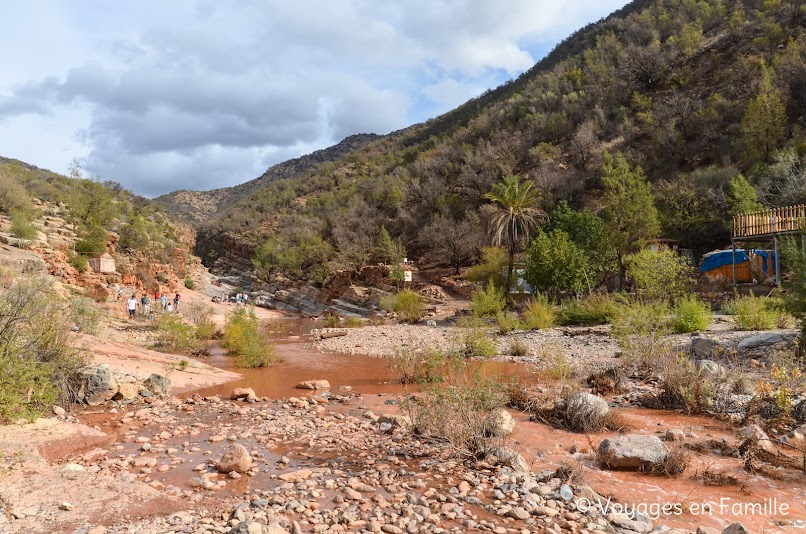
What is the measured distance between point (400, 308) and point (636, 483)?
1117 inches

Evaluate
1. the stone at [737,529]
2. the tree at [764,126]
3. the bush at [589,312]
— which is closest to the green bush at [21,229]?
the bush at [589,312]

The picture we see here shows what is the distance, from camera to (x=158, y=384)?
10867mm

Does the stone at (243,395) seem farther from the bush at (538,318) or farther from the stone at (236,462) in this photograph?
the bush at (538,318)

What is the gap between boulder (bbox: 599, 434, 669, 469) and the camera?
6.39 meters

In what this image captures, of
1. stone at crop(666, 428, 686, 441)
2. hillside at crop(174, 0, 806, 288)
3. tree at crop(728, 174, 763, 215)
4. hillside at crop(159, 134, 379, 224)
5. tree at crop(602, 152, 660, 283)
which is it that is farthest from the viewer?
hillside at crop(159, 134, 379, 224)

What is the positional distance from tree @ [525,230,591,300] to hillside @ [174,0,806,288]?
8.33 m

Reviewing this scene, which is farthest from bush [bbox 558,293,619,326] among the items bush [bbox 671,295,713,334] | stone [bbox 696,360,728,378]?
stone [bbox 696,360,728,378]

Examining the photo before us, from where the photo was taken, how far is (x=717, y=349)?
13.0 meters

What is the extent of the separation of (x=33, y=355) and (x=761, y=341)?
53.5 ft

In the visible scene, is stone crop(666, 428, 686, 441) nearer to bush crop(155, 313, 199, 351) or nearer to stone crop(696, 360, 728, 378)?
stone crop(696, 360, 728, 378)

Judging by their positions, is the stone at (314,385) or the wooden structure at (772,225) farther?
the wooden structure at (772,225)

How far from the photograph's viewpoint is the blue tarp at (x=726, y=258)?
24844 millimetres

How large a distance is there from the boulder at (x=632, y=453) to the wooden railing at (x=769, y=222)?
18041mm

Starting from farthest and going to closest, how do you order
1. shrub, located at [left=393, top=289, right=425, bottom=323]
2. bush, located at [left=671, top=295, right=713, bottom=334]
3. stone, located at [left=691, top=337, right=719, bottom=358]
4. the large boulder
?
shrub, located at [left=393, top=289, right=425, bottom=323], bush, located at [left=671, top=295, right=713, bottom=334], stone, located at [left=691, top=337, right=719, bottom=358], the large boulder
